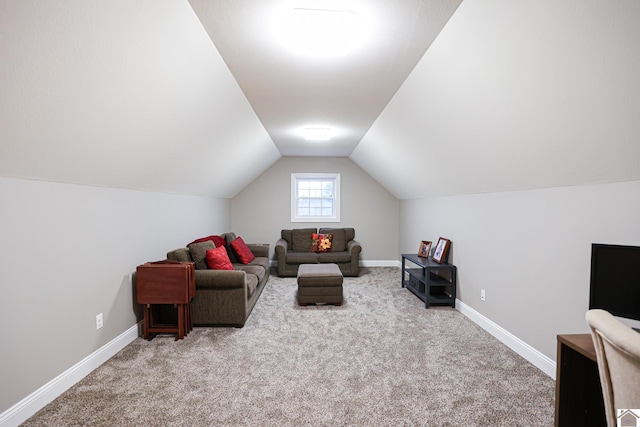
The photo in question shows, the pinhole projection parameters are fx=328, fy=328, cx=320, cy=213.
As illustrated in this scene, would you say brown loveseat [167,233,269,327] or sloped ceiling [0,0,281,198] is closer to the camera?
sloped ceiling [0,0,281,198]

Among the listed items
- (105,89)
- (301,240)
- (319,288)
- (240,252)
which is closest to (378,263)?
(301,240)

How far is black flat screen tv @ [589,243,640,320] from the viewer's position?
167 cm

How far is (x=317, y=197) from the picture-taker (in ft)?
23.9

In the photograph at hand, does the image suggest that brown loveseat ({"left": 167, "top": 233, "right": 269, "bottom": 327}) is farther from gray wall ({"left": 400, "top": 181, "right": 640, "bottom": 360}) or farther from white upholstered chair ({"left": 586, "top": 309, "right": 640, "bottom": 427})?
white upholstered chair ({"left": 586, "top": 309, "right": 640, "bottom": 427})

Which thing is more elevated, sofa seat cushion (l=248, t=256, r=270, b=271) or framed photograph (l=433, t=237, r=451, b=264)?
framed photograph (l=433, t=237, r=451, b=264)

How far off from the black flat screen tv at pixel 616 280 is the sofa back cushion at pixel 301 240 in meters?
5.16

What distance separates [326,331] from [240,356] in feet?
3.22

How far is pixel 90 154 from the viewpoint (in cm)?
227

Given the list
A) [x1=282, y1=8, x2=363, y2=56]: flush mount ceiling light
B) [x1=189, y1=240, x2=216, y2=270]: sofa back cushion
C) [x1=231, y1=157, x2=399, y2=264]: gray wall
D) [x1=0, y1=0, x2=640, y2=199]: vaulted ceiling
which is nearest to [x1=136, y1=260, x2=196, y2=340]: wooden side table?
[x1=189, y1=240, x2=216, y2=270]: sofa back cushion

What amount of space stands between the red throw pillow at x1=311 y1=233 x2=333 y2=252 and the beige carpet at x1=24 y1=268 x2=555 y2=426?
9.16ft

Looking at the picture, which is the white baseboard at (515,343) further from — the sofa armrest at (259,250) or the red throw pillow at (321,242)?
the sofa armrest at (259,250)

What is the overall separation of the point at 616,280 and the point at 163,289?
3.41m

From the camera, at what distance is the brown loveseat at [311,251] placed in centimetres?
608

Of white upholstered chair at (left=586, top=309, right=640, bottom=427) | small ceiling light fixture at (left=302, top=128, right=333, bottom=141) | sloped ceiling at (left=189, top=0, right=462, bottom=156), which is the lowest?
white upholstered chair at (left=586, top=309, right=640, bottom=427)
